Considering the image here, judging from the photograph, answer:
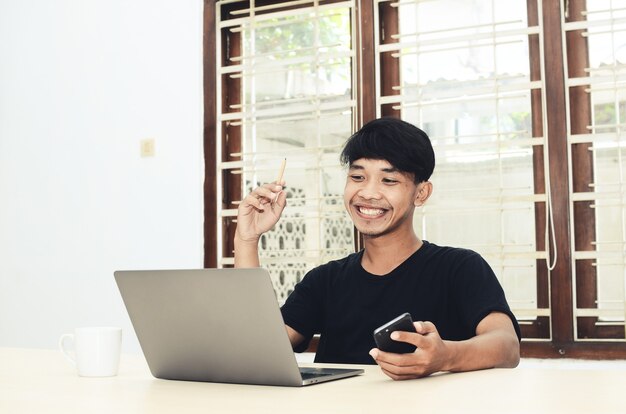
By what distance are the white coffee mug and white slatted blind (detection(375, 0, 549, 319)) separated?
1645 mm

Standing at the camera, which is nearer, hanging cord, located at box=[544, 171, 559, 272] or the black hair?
the black hair

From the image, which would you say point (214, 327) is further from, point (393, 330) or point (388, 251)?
point (388, 251)

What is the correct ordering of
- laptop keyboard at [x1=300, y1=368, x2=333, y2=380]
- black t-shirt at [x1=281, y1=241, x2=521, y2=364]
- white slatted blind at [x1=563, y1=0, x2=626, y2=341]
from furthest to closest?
white slatted blind at [x1=563, y1=0, x2=626, y2=341]
black t-shirt at [x1=281, y1=241, x2=521, y2=364]
laptop keyboard at [x1=300, y1=368, x2=333, y2=380]

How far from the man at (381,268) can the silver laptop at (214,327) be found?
19.0 inches

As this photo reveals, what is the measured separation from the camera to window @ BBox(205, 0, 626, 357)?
2650 mm

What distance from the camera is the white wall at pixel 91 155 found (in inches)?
130

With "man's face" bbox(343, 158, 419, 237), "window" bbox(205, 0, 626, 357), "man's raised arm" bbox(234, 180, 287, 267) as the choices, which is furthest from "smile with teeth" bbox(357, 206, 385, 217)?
"window" bbox(205, 0, 626, 357)

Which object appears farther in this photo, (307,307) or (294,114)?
(294,114)

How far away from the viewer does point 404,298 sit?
1.76m

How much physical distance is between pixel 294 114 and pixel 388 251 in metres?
1.45

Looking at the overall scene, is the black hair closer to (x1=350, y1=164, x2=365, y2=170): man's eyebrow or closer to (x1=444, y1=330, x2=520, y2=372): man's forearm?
(x1=350, y1=164, x2=365, y2=170): man's eyebrow

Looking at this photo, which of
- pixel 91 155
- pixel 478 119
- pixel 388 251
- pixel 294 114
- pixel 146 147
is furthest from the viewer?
pixel 91 155

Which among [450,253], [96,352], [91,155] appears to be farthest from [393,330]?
[91,155]

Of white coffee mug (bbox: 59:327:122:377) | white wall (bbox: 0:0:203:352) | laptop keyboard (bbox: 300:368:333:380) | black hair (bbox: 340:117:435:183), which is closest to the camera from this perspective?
laptop keyboard (bbox: 300:368:333:380)
